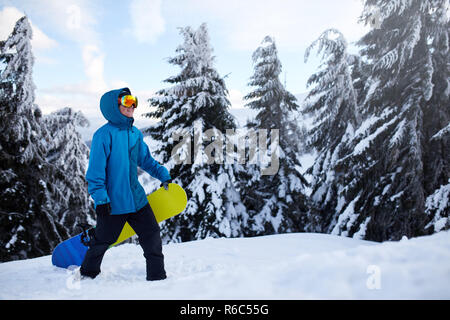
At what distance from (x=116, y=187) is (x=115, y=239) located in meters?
0.60

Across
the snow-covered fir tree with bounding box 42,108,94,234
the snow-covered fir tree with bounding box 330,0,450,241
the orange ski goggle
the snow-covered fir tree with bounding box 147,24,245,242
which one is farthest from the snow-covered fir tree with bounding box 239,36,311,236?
the orange ski goggle

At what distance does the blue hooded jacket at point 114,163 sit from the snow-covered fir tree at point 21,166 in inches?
386

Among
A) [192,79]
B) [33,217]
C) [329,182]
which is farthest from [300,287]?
[329,182]

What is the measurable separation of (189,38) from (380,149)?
9.23m

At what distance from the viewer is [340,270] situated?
2184mm

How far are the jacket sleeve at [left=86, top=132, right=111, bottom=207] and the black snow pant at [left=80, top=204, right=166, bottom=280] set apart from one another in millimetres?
266

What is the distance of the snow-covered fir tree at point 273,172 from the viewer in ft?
46.7

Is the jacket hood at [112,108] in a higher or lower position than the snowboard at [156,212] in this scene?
higher

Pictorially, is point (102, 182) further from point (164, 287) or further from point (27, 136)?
point (27, 136)

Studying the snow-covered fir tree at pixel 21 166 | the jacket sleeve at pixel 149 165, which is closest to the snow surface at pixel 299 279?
the jacket sleeve at pixel 149 165

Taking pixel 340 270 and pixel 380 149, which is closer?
pixel 340 270

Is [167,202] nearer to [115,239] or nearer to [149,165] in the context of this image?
[149,165]

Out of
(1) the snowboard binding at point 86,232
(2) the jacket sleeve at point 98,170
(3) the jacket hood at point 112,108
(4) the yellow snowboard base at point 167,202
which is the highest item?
(3) the jacket hood at point 112,108

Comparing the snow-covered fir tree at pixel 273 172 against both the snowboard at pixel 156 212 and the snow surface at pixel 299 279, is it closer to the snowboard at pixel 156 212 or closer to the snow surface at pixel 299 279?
the snowboard at pixel 156 212
